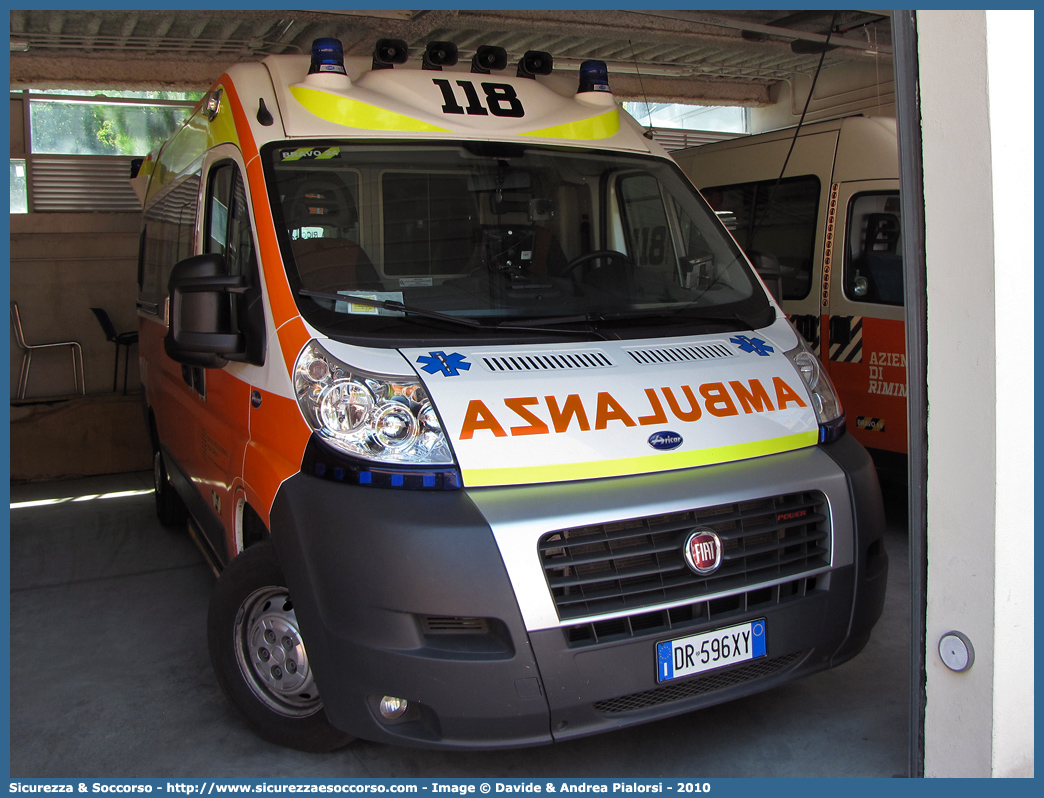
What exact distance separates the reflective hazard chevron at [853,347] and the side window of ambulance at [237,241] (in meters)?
3.64

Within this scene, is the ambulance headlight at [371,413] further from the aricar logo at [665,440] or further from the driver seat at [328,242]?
the aricar logo at [665,440]

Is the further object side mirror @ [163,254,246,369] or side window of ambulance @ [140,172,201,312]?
side window of ambulance @ [140,172,201,312]

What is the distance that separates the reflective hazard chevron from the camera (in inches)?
213

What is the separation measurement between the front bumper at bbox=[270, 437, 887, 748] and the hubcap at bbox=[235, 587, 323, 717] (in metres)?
0.34

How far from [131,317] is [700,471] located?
7.68m

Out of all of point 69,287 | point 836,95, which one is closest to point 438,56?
point 69,287

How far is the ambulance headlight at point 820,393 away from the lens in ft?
9.96

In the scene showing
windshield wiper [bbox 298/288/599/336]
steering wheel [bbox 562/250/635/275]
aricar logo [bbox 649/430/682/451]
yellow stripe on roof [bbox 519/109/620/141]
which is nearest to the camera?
aricar logo [bbox 649/430/682/451]

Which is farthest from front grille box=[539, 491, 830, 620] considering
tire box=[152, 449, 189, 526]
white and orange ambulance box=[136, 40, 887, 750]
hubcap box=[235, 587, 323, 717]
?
tire box=[152, 449, 189, 526]

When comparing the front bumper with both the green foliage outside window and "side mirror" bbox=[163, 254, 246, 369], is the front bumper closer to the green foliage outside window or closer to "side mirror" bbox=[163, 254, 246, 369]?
"side mirror" bbox=[163, 254, 246, 369]

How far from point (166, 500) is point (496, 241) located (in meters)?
3.46

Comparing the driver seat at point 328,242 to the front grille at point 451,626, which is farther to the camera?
the driver seat at point 328,242

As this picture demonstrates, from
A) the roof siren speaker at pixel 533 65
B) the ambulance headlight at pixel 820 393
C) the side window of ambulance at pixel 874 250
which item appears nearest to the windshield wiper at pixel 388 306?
the ambulance headlight at pixel 820 393

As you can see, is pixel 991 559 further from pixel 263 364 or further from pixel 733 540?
pixel 263 364
